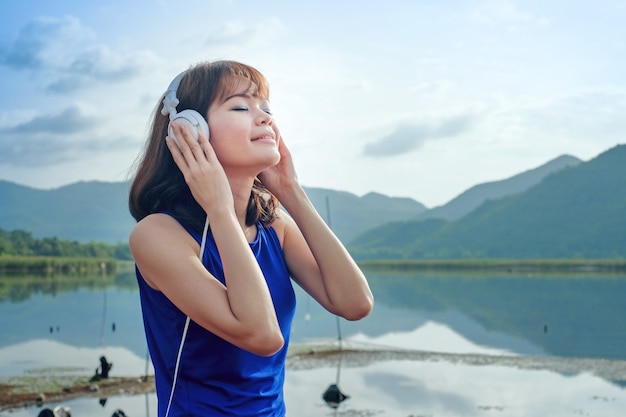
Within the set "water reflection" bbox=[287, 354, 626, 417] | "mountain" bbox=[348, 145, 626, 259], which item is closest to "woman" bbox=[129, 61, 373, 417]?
"water reflection" bbox=[287, 354, 626, 417]

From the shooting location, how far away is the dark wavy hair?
1.89 metres

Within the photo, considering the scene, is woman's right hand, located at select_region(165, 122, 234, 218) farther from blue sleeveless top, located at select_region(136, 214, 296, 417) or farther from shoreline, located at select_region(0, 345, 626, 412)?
shoreline, located at select_region(0, 345, 626, 412)

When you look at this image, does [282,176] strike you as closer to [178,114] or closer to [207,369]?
[178,114]

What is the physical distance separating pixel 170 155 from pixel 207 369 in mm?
511

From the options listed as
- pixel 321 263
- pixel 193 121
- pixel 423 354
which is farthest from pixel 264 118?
pixel 423 354

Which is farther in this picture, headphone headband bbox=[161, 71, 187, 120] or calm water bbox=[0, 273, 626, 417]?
calm water bbox=[0, 273, 626, 417]

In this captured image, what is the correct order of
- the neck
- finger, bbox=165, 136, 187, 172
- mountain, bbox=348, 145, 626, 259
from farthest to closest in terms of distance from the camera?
1. mountain, bbox=348, 145, 626, 259
2. the neck
3. finger, bbox=165, 136, 187, 172

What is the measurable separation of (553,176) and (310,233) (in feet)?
472

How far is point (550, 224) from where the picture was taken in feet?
409

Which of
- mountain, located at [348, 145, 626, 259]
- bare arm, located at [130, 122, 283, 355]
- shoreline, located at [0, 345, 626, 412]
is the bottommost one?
shoreline, located at [0, 345, 626, 412]

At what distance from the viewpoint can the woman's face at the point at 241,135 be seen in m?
1.84

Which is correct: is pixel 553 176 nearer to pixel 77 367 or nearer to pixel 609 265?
pixel 609 265

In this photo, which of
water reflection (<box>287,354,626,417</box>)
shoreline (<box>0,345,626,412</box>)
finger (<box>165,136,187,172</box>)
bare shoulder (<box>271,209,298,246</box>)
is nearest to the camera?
finger (<box>165,136,187,172</box>)

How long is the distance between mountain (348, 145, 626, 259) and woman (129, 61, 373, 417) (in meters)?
114
